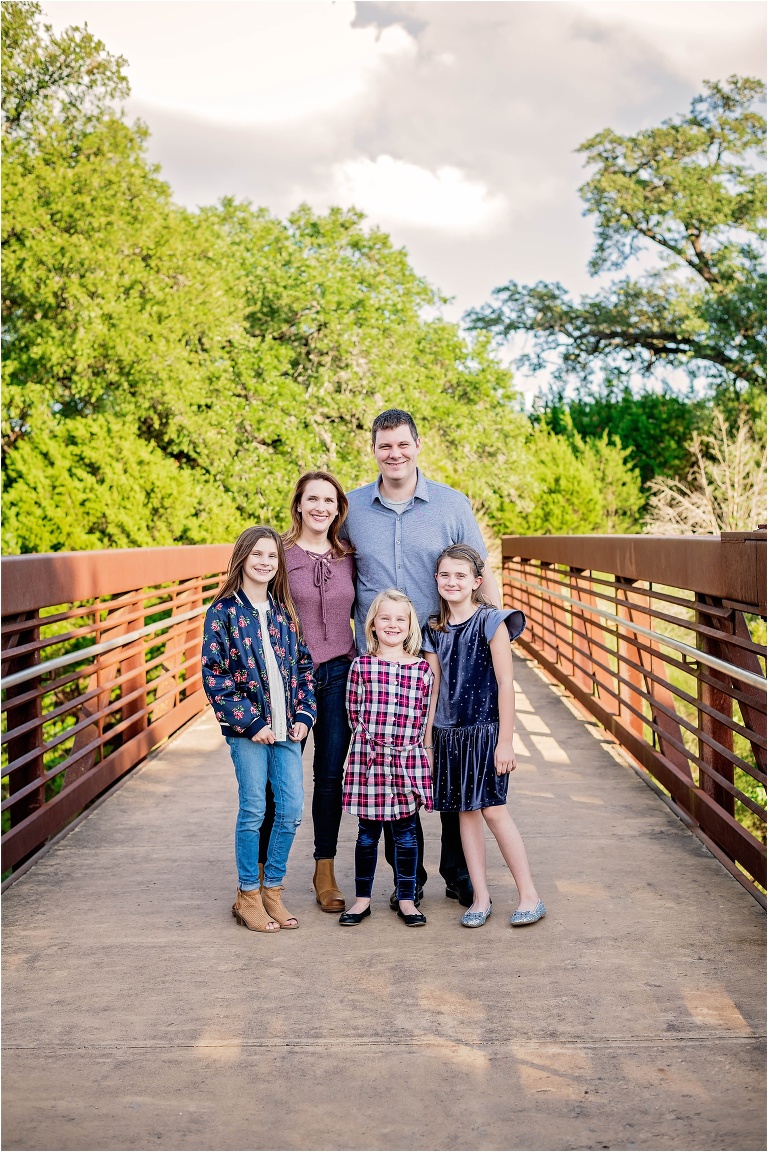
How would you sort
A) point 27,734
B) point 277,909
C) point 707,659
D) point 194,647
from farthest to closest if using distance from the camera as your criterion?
1. point 194,647
2. point 27,734
3. point 707,659
4. point 277,909

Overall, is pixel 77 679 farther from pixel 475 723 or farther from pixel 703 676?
pixel 703 676

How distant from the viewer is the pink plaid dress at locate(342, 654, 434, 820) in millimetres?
3984

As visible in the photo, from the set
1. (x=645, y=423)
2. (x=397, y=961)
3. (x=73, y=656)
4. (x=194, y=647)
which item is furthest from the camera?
(x=645, y=423)

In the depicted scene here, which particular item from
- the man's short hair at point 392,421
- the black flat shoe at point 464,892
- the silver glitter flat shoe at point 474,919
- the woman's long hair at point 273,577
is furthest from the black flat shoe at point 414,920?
the man's short hair at point 392,421

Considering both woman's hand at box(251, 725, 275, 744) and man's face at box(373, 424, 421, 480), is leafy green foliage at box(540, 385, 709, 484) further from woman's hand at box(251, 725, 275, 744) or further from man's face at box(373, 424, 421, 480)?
woman's hand at box(251, 725, 275, 744)

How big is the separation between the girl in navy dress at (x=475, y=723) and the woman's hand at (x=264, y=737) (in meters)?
0.57

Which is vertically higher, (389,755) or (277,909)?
(389,755)

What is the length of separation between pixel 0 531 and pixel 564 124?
1849 cm

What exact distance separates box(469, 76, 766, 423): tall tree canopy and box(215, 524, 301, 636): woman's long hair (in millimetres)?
21285

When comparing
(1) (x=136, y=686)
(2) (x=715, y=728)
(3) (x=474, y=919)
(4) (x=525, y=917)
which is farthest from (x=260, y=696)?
(1) (x=136, y=686)

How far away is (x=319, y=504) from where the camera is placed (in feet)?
13.6

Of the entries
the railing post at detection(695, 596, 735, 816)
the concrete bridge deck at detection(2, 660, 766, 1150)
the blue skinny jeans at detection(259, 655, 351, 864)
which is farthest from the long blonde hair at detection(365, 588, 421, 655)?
the railing post at detection(695, 596, 735, 816)

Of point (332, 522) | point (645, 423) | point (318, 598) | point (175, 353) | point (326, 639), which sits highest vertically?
point (175, 353)

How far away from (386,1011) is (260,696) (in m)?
1.19
